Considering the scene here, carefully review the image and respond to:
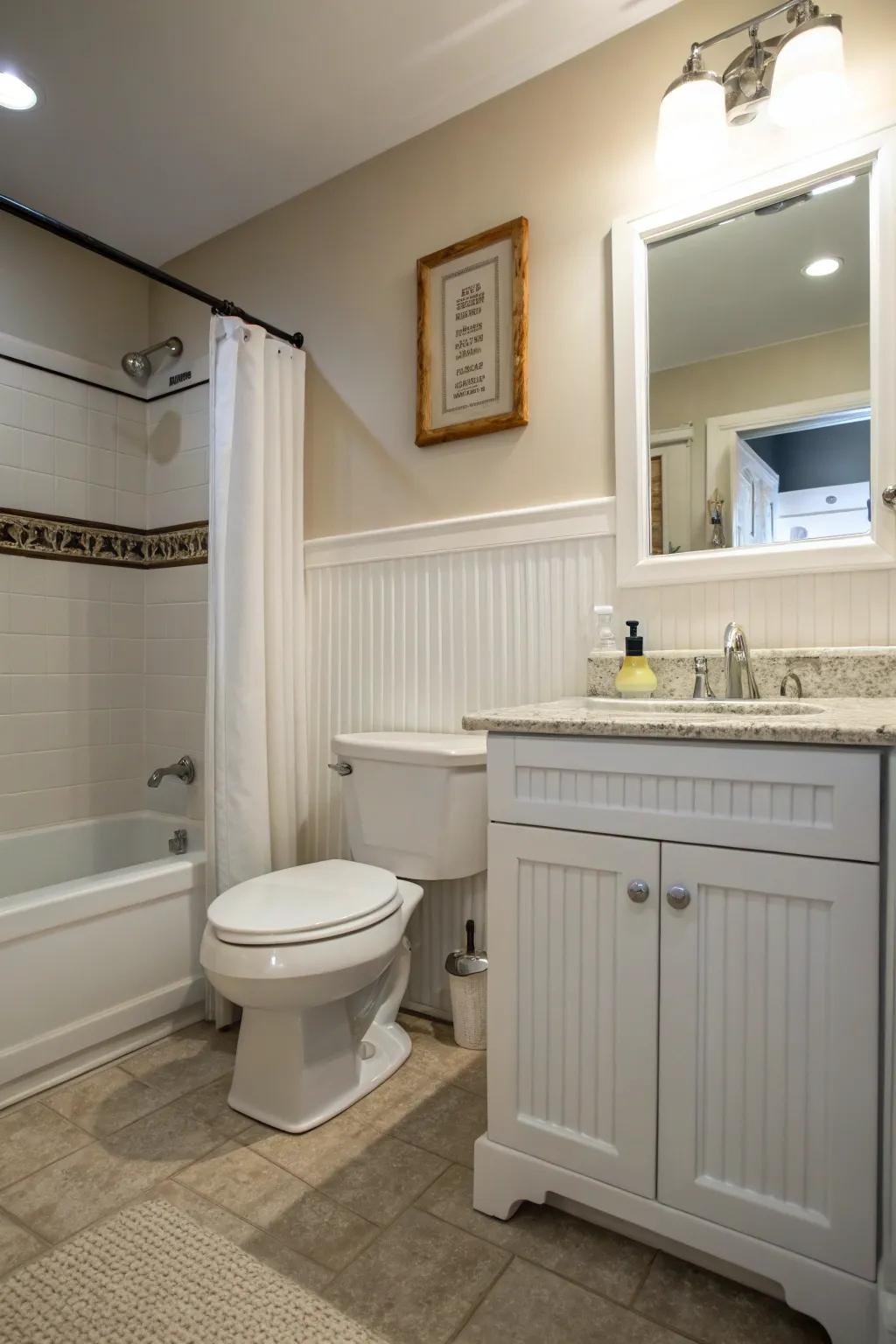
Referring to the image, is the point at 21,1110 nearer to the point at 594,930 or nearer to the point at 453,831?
the point at 453,831

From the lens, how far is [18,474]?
92.5 inches

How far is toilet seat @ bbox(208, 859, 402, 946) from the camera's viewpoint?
1.41 metres

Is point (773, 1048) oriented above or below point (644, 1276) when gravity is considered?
above

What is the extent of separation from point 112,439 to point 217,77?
3.85 feet

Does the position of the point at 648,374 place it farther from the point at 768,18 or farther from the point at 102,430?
the point at 102,430

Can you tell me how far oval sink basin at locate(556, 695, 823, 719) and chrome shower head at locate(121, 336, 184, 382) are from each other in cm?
194

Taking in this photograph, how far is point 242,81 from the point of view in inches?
73.5

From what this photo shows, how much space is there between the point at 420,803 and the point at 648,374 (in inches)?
42.4

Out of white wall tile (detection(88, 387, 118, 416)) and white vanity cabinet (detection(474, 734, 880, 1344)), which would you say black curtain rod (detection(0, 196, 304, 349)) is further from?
white vanity cabinet (detection(474, 734, 880, 1344))

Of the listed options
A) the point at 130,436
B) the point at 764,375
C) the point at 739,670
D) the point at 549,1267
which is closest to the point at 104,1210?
the point at 549,1267

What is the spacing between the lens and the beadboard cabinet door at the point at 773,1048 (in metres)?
0.95

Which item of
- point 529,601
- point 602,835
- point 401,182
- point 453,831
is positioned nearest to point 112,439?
point 401,182

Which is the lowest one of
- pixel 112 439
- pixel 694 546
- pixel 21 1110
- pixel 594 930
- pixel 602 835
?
pixel 21 1110

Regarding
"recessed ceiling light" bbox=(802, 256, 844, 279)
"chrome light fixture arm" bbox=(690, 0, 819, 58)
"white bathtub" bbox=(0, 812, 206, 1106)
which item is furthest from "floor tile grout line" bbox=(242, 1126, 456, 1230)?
"chrome light fixture arm" bbox=(690, 0, 819, 58)
